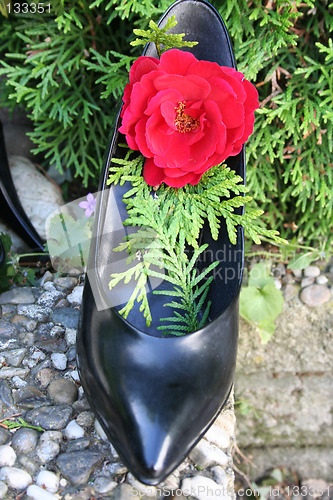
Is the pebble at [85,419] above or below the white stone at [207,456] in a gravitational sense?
above

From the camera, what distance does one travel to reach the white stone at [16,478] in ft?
3.23

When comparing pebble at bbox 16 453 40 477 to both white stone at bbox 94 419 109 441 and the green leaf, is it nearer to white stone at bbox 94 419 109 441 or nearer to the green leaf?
white stone at bbox 94 419 109 441

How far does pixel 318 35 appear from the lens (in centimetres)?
147

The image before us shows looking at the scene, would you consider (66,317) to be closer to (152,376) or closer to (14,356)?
(14,356)

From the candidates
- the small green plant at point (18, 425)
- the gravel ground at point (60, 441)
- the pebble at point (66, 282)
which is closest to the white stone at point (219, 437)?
the gravel ground at point (60, 441)

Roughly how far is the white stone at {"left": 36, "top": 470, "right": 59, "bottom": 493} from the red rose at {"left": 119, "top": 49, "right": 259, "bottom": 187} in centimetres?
60

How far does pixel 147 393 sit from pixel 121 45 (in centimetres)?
116

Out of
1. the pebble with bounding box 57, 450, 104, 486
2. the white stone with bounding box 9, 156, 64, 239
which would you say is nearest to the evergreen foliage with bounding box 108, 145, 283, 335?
the pebble with bounding box 57, 450, 104, 486

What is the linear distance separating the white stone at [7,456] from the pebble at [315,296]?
1.07m

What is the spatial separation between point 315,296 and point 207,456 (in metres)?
0.84

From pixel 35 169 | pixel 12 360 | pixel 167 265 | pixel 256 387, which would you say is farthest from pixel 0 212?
pixel 256 387

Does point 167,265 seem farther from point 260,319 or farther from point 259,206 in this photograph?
point 259,206

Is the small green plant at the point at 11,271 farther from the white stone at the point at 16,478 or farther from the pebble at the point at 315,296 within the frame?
the pebble at the point at 315,296

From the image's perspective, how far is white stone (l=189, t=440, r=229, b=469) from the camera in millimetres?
1068
